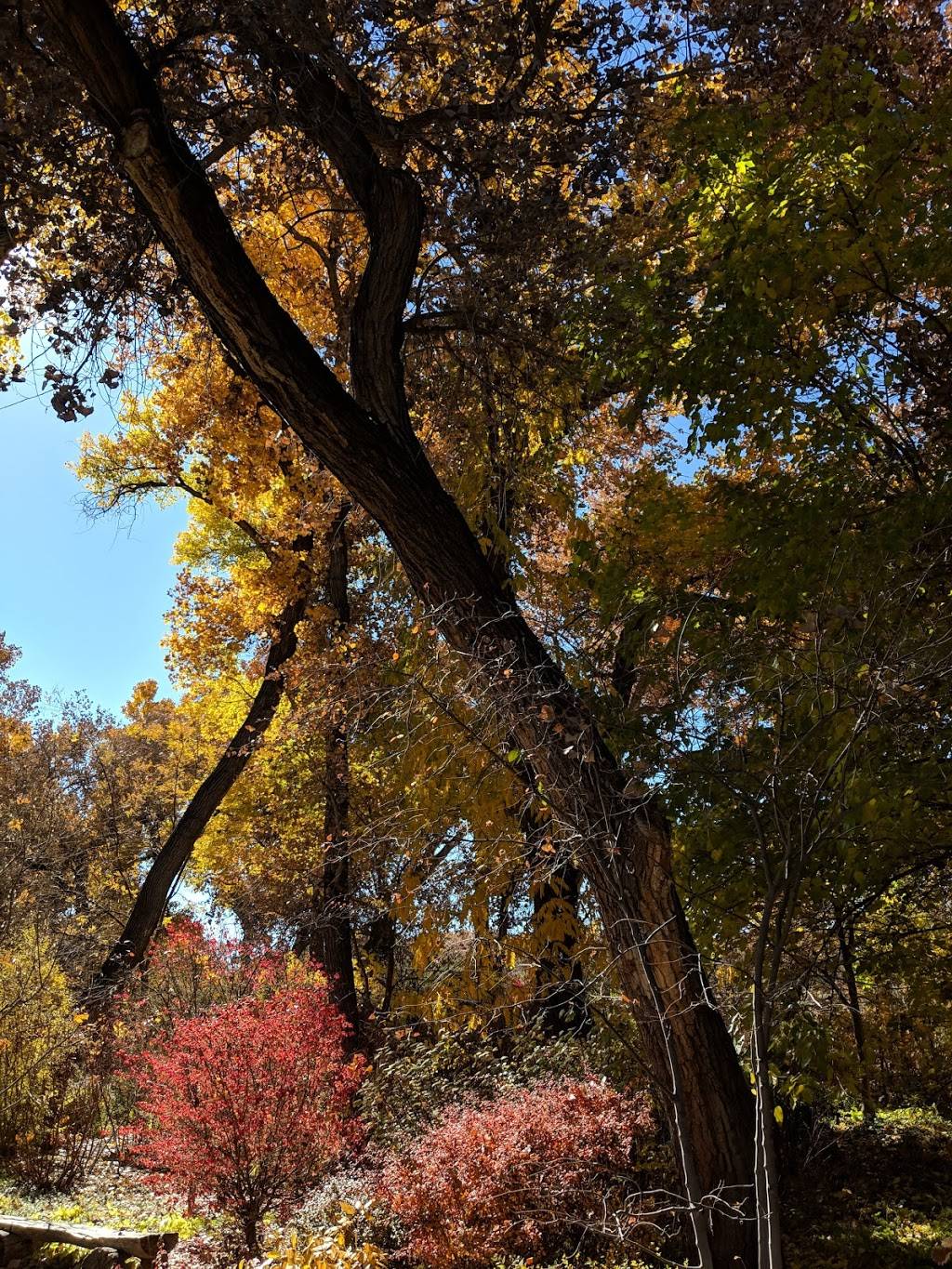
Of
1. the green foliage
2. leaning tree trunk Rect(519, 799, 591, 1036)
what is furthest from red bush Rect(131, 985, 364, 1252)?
the green foliage

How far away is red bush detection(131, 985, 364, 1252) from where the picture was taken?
5770mm

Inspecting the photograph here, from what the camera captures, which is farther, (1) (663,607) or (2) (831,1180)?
(2) (831,1180)

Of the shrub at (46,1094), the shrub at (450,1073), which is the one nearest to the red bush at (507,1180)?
the shrub at (450,1073)

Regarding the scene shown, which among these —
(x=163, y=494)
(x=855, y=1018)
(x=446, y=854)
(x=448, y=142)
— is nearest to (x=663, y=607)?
(x=446, y=854)

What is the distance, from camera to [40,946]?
10609 mm

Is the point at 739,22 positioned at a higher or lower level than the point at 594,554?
higher

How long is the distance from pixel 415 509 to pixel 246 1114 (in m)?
4.18

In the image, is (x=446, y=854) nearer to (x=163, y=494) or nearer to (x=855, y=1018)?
(x=855, y=1018)

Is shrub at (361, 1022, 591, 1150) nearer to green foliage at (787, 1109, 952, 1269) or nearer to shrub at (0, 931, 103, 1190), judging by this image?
green foliage at (787, 1109, 952, 1269)

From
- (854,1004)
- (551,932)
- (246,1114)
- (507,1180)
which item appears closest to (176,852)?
(246,1114)

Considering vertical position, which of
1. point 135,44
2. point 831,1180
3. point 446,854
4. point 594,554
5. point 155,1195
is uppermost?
point 135,44

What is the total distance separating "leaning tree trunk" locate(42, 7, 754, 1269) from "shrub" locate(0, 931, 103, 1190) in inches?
257

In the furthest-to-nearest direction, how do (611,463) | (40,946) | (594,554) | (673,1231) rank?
1. (611,463)
2. (40,946)
3. (594,554)
4. (673,1231)

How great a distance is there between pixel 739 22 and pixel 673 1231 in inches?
260
